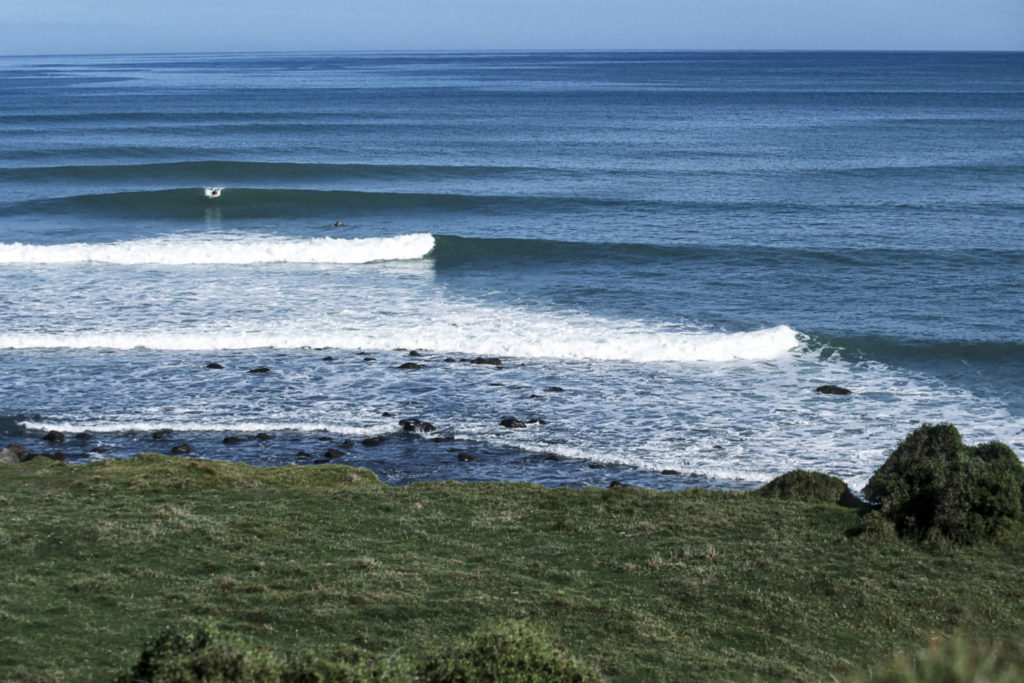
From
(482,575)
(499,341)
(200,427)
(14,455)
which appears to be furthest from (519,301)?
(482,575)

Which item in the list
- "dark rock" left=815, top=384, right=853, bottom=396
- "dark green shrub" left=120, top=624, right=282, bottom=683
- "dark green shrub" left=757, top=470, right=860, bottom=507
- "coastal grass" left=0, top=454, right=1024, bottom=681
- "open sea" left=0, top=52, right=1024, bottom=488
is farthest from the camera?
"dark rock" left=815, top=384, right=853, bottom=396

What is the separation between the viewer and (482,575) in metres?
11.3

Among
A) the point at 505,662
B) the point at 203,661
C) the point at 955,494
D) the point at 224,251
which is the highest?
the point at 203,661

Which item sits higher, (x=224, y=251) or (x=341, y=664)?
(x=341, y=664)

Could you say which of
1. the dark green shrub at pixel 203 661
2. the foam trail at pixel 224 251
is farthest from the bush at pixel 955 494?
the foam trail at pixel 224 251

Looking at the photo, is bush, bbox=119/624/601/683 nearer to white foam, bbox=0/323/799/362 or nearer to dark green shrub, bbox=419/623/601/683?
dark green shrub, bbox=419/623/601/683

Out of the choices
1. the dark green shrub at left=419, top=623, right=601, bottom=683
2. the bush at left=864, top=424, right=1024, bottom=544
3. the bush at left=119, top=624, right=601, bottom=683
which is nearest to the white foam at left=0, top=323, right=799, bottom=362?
the bush at left=864, top=424, right=1024, bottom=544

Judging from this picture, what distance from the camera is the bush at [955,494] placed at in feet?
39.9

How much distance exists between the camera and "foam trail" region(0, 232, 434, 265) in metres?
34.4

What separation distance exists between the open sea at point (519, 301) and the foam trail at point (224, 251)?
0.46ft

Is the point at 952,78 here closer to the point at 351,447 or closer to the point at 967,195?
the point at 967,195

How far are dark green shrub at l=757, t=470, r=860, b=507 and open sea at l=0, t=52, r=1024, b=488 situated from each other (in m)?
2.00

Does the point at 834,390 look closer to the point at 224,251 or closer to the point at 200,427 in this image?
the point at 200,427

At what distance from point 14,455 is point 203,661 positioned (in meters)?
12.1
